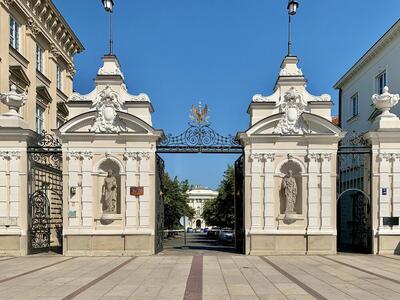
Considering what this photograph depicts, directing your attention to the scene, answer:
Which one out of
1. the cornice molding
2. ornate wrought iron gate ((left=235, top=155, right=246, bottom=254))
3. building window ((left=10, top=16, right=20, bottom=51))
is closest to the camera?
ornate wrought iron gate ((left=235, top=155, right=246, bottom=254))

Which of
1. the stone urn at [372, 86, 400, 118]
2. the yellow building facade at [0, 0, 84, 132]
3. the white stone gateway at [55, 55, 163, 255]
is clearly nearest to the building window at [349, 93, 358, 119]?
the stone urn at [372, 86, 400, 118]

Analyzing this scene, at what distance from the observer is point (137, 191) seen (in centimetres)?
1878

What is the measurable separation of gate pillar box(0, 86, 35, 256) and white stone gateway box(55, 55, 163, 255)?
1.60 meters

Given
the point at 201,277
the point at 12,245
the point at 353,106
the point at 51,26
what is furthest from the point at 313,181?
the point at 51,26

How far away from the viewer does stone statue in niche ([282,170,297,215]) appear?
18.8 meters

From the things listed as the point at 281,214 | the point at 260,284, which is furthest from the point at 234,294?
the point at 281,214

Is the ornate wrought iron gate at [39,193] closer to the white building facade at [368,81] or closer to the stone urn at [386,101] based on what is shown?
the stone urn at [386,101]

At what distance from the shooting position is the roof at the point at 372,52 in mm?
25548

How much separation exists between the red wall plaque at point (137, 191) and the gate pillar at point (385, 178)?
29.7 ft

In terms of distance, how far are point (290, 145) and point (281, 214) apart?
8.96 feet

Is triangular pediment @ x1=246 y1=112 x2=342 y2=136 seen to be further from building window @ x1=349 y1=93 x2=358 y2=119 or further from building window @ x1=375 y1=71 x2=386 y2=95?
building window @ x1=349 y1=93 x2=358 y2=119

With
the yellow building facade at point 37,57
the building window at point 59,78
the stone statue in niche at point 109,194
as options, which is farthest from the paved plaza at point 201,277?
A: the building window at point 59,78

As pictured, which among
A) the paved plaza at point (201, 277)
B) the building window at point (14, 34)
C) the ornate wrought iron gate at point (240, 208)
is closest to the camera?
the paved plaza at point (201, 277)

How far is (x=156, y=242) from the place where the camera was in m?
19.2
